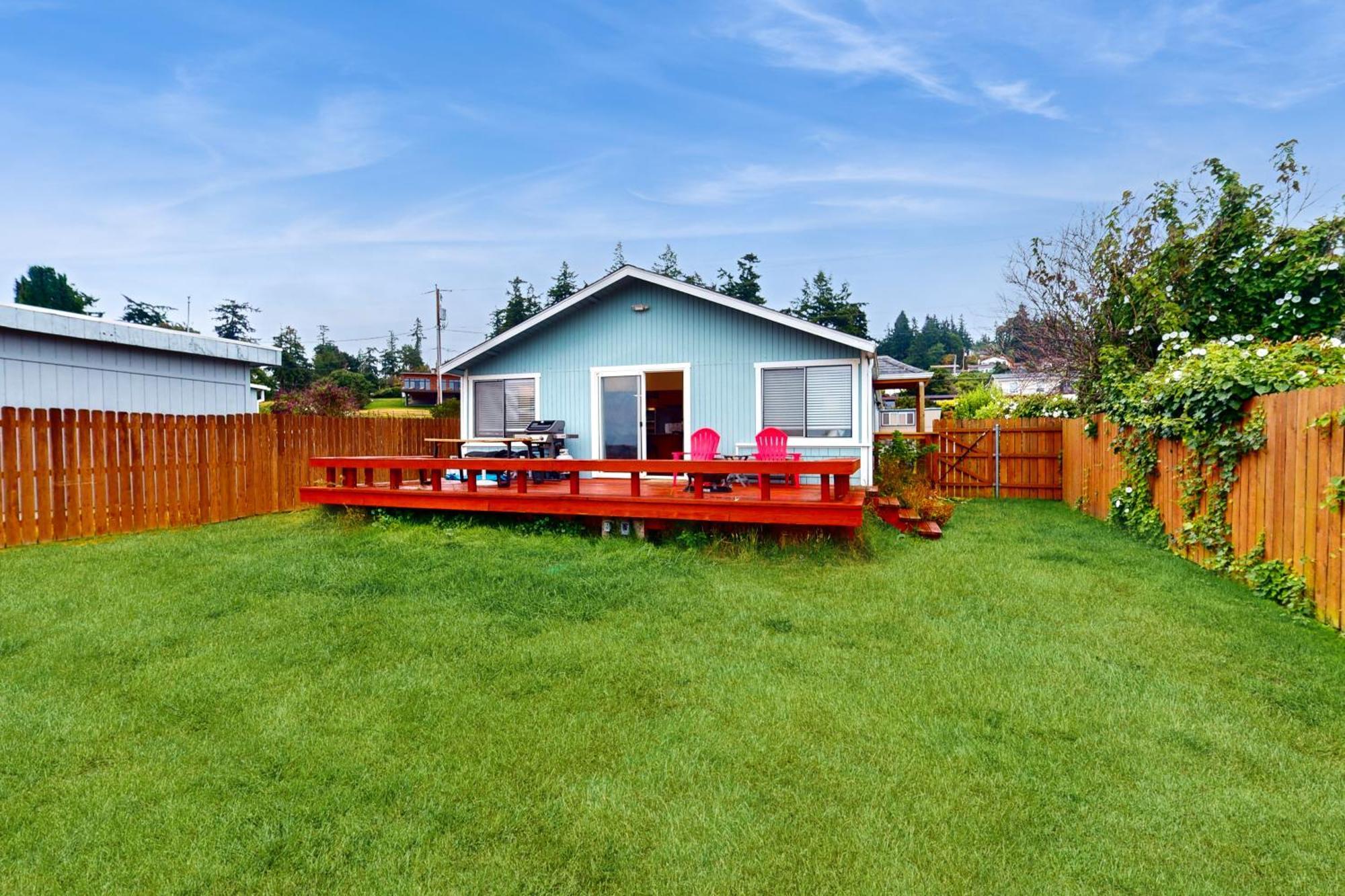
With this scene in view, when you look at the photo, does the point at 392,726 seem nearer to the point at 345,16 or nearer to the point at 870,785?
Answer: the point at 870,785

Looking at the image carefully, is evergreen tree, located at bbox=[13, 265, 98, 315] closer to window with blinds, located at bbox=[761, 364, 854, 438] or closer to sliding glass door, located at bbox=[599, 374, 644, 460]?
sliding glass door, located at bbox=[599, 374, 644, 460]

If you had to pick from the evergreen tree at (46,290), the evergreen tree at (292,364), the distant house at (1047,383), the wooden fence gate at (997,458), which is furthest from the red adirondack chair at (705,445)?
the evergreen tree at (292,364)

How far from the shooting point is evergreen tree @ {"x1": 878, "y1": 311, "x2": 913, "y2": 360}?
220ft

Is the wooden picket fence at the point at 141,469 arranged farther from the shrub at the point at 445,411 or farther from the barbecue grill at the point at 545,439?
the shrub at the point at 445,411

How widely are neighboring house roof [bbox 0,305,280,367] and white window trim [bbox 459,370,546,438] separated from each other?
426cm

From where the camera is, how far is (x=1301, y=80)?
11.2m

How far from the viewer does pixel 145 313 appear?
1417 inches

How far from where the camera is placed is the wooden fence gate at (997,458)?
12.6m

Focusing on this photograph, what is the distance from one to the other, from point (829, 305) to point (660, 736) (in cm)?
4372

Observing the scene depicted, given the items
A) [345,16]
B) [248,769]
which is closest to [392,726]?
[248,769]

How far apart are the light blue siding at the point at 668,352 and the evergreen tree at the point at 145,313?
118ft


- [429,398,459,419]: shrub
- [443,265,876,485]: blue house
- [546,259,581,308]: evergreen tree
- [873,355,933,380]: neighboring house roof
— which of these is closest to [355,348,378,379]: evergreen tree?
[546,259,581,308]: evergreen tree

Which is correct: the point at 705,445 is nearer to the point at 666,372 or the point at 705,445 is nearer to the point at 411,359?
the point at 666,372

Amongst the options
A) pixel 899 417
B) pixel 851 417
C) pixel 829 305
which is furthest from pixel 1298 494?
pixel 829 305
